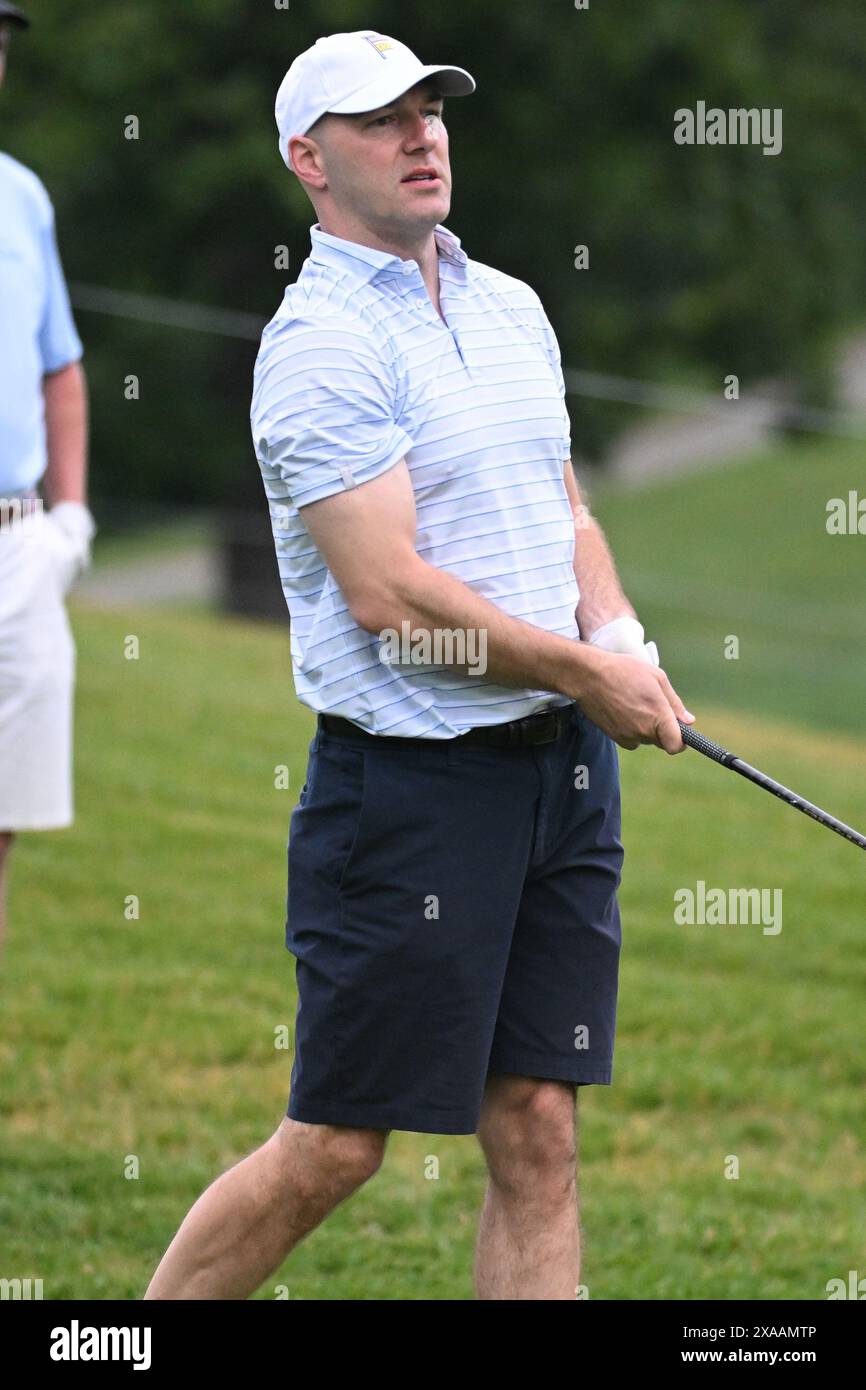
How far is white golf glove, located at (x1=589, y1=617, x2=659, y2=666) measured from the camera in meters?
3.19

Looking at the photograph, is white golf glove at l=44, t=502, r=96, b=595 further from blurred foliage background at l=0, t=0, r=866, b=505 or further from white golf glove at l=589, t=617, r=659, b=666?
blurred foliage background at l=0, t=0, r=866, b=505

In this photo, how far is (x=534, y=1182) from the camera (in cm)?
322

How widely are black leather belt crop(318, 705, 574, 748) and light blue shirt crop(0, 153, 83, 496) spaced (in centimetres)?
148

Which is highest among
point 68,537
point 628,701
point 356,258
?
point 356,258

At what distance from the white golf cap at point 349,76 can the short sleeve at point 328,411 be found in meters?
0.34

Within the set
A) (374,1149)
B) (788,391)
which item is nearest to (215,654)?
(374,1149)

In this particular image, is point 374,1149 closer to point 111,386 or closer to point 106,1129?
point 106,1129

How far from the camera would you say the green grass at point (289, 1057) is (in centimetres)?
404

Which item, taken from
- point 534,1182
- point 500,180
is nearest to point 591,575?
point 534,1182

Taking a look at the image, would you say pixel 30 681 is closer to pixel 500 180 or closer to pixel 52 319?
pixel 52 319

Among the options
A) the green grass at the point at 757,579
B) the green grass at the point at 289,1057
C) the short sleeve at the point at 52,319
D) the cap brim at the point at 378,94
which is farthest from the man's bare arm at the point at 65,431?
the green grass at the point at 757,579

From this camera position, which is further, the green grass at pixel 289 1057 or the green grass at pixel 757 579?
the green grass at pixel 757 579

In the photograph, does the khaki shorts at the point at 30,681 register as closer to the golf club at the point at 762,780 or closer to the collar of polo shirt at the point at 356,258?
the collar of polo shirt at the point at 356,258

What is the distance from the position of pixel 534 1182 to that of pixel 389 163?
1.68 metres
